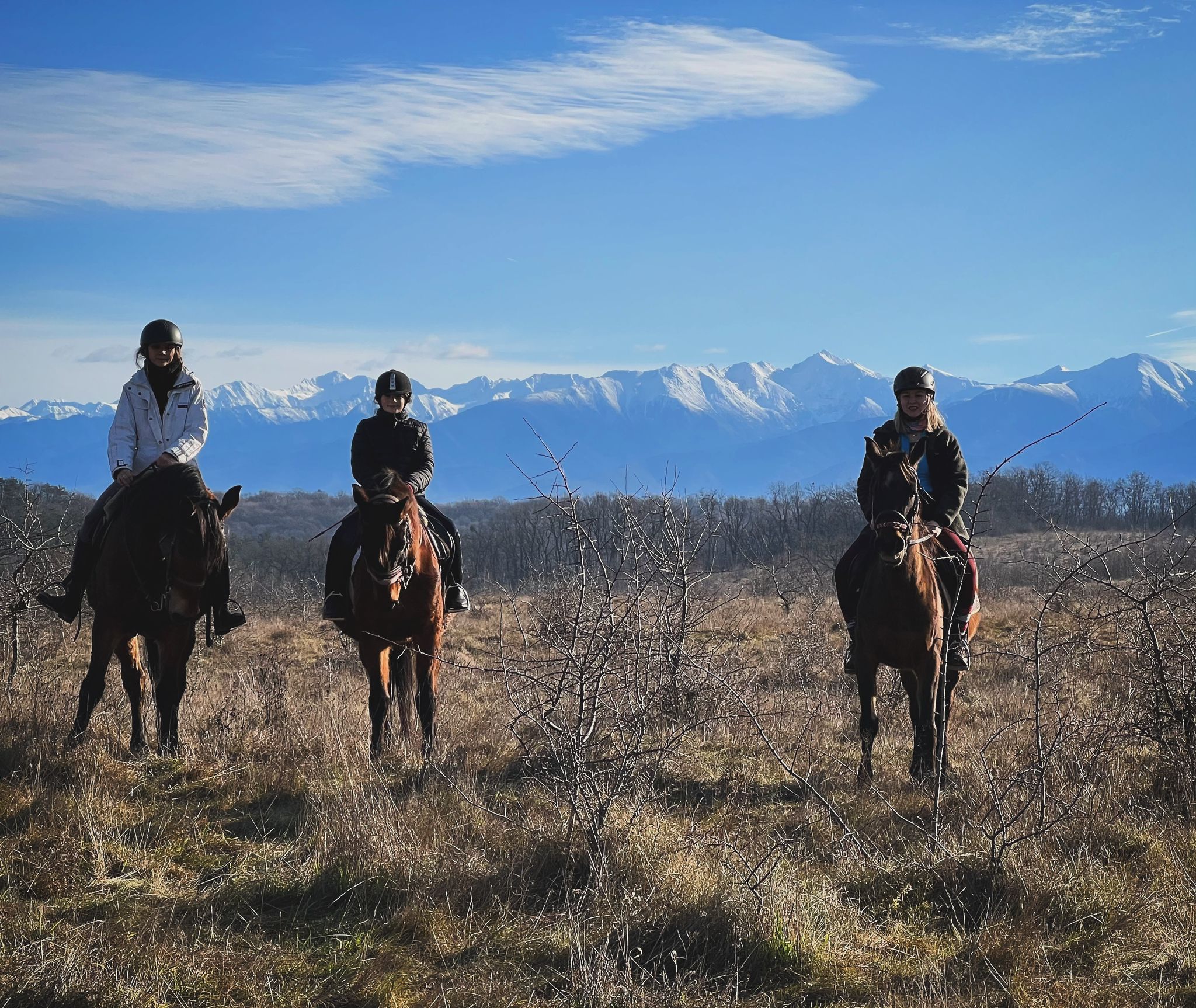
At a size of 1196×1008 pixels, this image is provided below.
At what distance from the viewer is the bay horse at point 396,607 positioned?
22.5ft

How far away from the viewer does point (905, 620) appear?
688cm

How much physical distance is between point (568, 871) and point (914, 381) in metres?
4.84

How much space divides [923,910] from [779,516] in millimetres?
83417

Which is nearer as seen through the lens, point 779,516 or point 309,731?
point 309,731

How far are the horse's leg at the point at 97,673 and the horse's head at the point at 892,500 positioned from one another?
18.4 ft

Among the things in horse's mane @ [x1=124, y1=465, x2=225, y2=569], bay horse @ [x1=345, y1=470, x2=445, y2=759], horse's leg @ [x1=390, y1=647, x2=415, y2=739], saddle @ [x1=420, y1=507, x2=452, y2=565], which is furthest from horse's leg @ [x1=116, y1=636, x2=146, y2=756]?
saddle @ [x1=420, y1=507, x2=452, y2=565]

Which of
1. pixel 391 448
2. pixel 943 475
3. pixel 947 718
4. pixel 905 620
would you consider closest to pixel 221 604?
pixel 391 448

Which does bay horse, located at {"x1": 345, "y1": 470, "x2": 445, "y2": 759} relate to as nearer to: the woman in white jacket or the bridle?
the woman in white jacket

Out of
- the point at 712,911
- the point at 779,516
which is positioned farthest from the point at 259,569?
the point at 712,911

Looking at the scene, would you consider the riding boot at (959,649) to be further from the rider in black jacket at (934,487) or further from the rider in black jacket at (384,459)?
the rider in black jacket at (384,459)

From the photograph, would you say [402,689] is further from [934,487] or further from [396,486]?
[934,487]

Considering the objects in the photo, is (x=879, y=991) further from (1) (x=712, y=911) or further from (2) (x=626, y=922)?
(2) (x=626, y=922)

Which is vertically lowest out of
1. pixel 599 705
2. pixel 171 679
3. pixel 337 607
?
pixel 171 679

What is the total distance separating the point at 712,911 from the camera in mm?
4125
